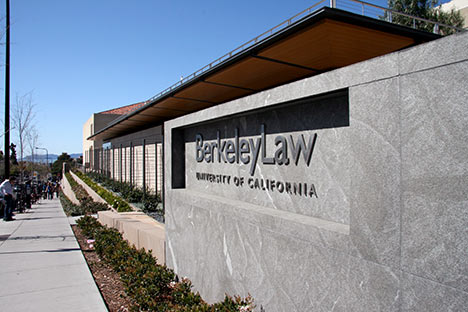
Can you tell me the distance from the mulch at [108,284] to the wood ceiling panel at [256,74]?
458 centimetres

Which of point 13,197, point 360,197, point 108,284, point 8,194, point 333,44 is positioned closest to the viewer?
point 360,197

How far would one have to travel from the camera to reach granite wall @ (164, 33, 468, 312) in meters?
2.01

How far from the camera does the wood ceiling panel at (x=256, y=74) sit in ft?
23.4

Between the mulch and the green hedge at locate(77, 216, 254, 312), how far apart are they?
6.0 inches

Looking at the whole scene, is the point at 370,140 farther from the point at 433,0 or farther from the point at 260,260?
the point at 433,0

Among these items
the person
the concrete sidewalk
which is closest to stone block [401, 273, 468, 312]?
the concrete sidewalk

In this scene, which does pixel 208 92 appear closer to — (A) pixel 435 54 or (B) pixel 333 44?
(B) pixel 333 44

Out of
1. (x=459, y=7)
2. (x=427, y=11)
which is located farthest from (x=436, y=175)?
(x=459, y=7)

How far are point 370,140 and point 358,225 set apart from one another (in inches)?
23.9

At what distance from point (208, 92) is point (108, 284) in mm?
5424

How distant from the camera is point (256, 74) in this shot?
7922mm

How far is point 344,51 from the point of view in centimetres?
683

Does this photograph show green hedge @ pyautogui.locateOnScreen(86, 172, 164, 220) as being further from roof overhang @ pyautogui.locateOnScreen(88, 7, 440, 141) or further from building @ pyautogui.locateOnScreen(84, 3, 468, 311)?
building @ pyautogui.locateOnScreen(84, 3, 468, 311)

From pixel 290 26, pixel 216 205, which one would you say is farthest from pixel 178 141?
pixel 290 26
